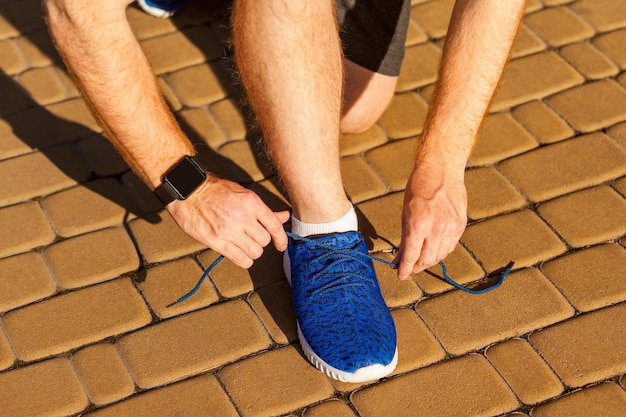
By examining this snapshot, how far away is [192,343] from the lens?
8.00 ft

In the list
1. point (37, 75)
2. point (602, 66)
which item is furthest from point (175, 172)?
point (602, 66)

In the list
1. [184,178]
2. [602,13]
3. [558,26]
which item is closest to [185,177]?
[184,178]

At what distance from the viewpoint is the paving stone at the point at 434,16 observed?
11.5 ft

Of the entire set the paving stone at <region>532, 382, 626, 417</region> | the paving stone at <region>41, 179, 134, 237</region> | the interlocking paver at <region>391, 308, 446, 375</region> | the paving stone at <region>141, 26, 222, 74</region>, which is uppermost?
the paving stone at <region>141, 26, 222, 74</region>

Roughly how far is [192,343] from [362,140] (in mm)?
989

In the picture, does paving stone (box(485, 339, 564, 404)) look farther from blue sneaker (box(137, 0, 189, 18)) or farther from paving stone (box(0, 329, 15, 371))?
blue sneaker (box(137, 0, 189, 18))

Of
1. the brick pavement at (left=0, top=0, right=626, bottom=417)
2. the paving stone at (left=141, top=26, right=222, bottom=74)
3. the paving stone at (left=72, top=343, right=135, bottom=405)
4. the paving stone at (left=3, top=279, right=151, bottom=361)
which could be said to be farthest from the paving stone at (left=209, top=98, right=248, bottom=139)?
the paving stone at (left=72, top=343, right=135, bottom=405)

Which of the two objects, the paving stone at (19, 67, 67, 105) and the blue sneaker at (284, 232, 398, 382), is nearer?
the blue sneaker at (284, 232, 398, 382)

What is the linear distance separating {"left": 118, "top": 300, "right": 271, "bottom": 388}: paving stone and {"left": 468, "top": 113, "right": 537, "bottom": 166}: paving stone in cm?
97

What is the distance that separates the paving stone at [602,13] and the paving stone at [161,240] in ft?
6.11

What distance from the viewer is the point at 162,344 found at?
95.8 inches

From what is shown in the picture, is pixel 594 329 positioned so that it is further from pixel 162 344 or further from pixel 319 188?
pixel 162 344

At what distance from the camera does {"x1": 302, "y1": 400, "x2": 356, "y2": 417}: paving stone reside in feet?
7.51

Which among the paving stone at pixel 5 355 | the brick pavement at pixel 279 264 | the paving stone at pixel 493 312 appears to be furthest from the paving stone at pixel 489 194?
the paving stone at pixel 5 355
